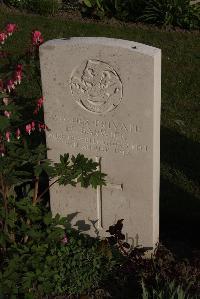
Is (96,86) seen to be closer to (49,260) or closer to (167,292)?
(49,260)

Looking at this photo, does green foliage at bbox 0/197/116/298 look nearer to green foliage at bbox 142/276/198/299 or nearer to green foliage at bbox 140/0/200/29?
green foliage at bbox 142/276/198/299

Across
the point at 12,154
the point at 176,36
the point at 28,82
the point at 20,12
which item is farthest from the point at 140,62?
the point at 20,12

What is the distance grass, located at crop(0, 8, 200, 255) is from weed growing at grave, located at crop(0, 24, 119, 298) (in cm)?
85

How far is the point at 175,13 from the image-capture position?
10047 millimetres

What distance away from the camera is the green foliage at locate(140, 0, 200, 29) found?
393 inches

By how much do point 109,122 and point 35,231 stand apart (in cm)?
102

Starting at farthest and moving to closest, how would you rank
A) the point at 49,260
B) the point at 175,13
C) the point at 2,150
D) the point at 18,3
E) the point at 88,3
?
the point at 18,3 < the point at 88,3 < the point at 175,13 < the point at 49,260 < the point at 2,150

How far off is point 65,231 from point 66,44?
1.57 metres

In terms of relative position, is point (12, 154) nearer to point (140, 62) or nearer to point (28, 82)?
point (140, 62)

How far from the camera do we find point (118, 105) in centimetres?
425

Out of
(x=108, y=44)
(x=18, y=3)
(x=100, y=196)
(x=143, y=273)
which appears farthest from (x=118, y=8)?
(x=143, y=273)

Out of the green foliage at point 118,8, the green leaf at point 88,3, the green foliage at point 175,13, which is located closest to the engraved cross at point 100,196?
the green foliage at point 175,13

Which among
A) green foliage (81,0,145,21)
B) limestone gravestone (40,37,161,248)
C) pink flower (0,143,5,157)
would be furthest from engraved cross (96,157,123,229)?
green foliage (81,0,145,21)

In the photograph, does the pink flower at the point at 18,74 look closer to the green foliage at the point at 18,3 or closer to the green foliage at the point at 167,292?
the green foliage at the point at 167,292
